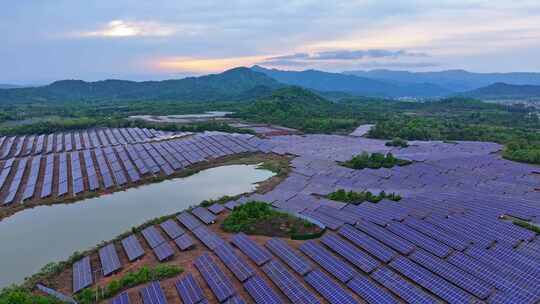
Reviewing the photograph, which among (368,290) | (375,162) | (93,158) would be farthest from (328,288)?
(93,158)

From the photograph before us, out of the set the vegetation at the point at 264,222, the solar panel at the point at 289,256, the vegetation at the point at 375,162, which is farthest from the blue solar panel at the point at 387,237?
the vegetation at the point at 375,162

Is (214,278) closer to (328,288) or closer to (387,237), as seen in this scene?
(328,288)

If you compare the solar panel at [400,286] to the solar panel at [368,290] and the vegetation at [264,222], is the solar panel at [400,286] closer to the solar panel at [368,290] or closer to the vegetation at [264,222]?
the solar panel at [368,290]

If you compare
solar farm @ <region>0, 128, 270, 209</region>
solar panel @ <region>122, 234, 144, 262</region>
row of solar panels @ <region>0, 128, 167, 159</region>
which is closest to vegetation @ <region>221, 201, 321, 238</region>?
solar panel @ <region>122, 234, 144, 262</region>

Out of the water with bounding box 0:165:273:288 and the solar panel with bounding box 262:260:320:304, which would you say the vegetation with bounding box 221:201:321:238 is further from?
the water with bounding box 0:165:273:288

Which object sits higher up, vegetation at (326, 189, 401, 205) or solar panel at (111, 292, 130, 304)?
vegetation at (326, 189, 401, 205)

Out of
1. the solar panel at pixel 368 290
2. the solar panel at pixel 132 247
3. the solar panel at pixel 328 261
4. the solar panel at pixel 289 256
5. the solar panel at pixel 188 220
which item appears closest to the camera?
the solar panel at pixel 368 290
